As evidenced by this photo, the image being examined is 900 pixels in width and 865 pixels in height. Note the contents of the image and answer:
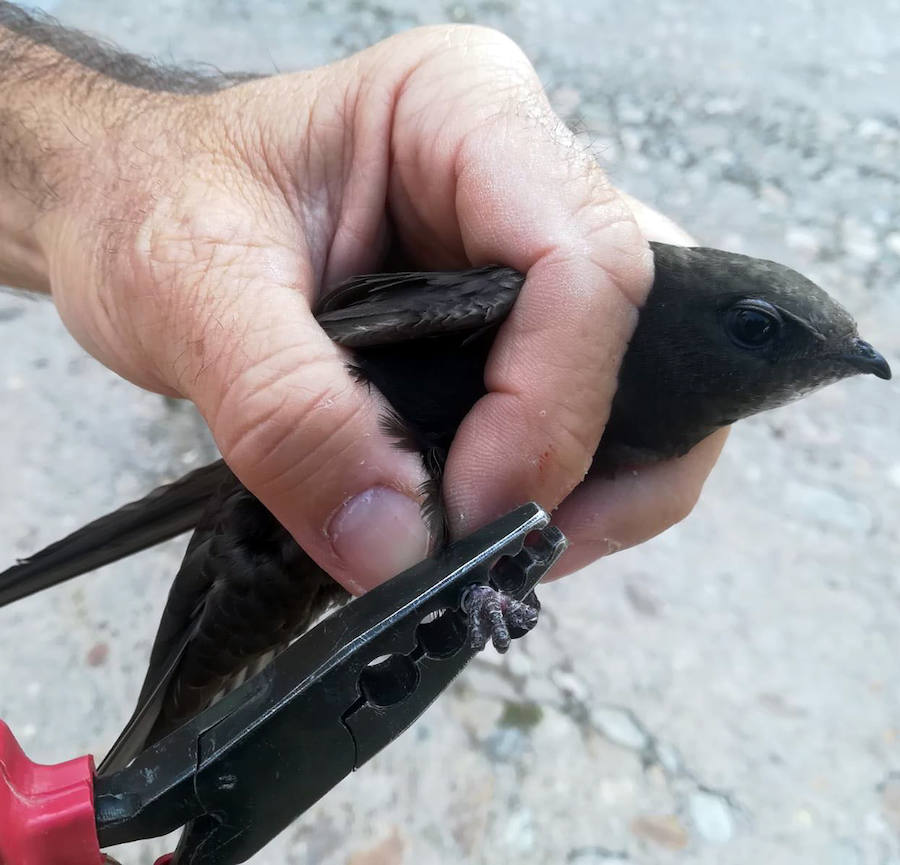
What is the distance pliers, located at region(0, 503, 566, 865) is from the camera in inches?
34.9

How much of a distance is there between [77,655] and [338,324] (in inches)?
39.8

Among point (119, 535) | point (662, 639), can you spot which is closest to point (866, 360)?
point (662, 639)

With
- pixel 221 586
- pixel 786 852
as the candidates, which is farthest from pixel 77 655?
pixel 786 852

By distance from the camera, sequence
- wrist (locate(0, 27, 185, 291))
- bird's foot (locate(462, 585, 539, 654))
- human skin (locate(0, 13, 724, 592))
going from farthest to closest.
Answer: wrist (locate(0, 27, 185, 291)) → human skin (locate(0, 13, 724, 592)) → bird's foot (locate(462, 585, 539, 654))

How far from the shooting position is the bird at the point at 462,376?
1210 millimetres

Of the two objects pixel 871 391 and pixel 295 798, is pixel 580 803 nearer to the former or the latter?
pixel 295 798

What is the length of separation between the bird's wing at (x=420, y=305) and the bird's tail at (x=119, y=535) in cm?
50

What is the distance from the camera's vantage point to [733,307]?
129cm

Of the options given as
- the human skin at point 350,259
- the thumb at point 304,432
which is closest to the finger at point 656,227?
the human skin at point 350,259

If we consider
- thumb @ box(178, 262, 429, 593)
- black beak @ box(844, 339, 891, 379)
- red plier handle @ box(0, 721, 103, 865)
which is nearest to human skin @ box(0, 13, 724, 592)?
thumb @ box(178, 262, 429, 593)

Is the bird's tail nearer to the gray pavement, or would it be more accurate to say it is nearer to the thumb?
the gray pavement

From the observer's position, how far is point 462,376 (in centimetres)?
134

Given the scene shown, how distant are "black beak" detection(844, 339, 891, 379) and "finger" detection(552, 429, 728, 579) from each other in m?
0.25

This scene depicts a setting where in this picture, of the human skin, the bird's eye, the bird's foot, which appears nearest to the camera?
the bird's foot
